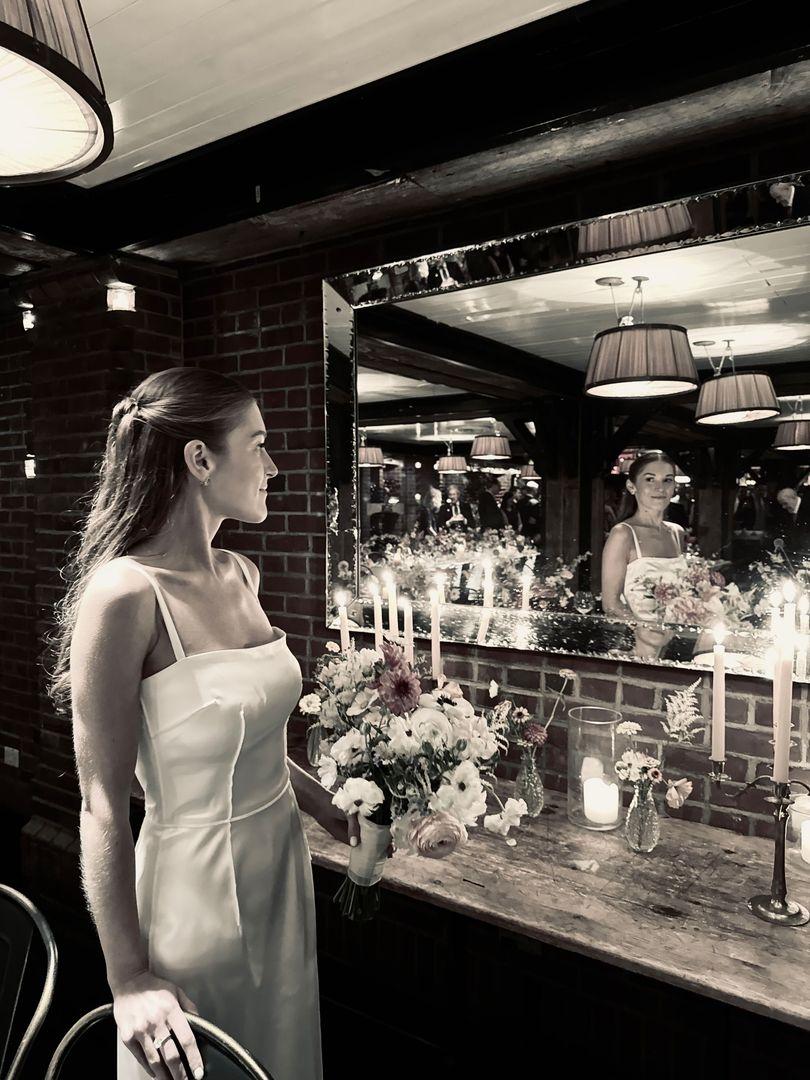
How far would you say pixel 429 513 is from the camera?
2402 mm

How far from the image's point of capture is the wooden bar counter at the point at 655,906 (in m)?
1.39

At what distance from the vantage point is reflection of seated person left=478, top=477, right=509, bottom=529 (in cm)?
224

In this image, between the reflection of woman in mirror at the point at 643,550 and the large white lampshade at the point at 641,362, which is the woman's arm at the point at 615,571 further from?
the large white lampshade at the point at 641,362

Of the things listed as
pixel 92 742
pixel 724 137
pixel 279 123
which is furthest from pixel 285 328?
pixel 92 742

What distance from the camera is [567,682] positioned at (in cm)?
221

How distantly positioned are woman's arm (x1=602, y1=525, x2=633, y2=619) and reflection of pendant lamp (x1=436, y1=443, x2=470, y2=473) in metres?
0.51

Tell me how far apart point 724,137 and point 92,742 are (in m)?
1.94

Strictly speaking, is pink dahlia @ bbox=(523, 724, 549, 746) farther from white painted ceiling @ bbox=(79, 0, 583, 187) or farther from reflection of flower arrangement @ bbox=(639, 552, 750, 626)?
white painted ceiling @ bbox=(79, 0, 583, 187)

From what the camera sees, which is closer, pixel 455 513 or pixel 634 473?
pixel 634 473

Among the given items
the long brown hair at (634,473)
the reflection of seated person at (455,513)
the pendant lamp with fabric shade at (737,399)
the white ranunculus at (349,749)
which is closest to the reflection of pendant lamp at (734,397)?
the pendant lamp with fabric shade at (737,399)

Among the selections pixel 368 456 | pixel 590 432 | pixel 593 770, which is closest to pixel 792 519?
pixel 590 432

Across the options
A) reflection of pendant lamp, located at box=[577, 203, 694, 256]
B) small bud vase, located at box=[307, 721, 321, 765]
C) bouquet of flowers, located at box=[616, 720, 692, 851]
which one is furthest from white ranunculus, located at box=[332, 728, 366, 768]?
reflection of pendant lamp, located at box=[577, 203, 694, 256]

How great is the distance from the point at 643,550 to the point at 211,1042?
149cm

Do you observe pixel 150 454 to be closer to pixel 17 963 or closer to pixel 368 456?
pixel 17 963
